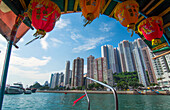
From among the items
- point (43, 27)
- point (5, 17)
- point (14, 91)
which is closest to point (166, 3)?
point (43, 27)

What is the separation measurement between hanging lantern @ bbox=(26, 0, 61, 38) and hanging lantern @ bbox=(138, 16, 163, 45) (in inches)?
111

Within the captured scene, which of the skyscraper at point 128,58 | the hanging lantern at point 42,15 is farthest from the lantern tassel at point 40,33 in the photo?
the skyscraper at point 128,58

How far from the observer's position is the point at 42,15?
6.75 feet

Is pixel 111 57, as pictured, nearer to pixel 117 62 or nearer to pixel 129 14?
pixel 117 62

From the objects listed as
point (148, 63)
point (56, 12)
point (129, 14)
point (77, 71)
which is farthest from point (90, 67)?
point (56, 12)

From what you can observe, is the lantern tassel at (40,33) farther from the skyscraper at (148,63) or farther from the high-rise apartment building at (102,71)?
the skyscraper at (148,63)

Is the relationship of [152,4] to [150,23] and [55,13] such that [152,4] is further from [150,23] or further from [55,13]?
[55,13]

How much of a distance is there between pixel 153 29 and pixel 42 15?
127 inches

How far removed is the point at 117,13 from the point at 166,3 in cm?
190

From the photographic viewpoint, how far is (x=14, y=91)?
143 ft

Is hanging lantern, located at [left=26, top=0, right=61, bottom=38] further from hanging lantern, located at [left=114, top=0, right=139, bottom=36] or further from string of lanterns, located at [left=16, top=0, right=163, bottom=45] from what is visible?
hanging lantern, located at [left=114, top=0, right=139, bottom=36]

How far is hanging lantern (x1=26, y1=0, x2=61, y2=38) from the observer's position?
206cm

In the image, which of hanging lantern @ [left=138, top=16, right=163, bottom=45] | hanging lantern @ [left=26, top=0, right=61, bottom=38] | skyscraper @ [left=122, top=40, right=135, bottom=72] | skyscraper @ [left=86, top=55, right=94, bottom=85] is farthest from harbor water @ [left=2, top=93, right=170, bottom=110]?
skyscraper @ [left=122, top=40, right=135, bottom=72]

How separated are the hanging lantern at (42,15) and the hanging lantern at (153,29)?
9.26 feet
